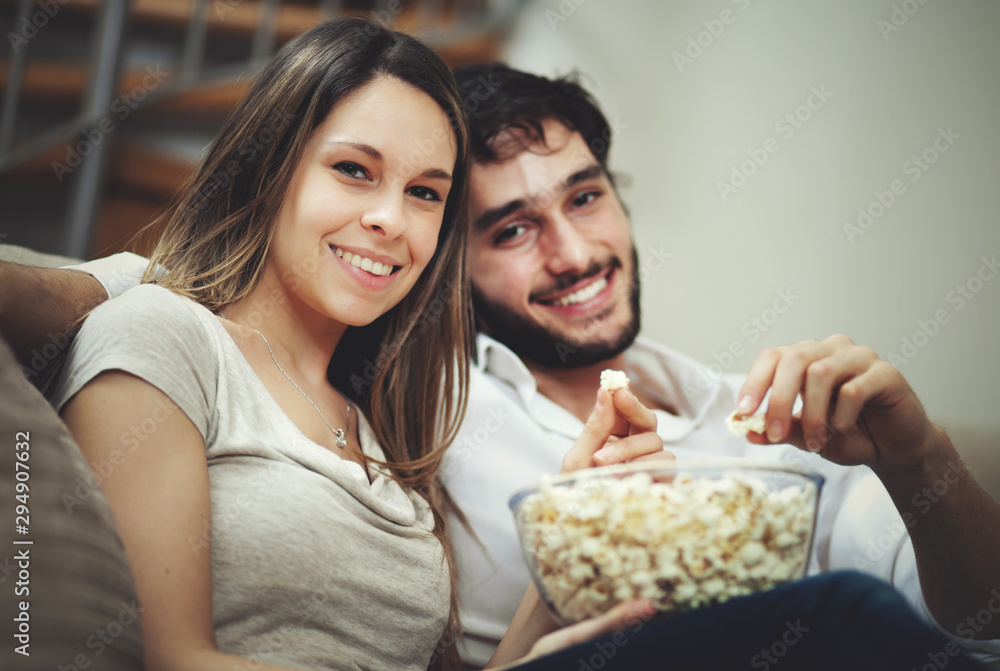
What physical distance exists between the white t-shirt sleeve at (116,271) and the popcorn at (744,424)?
0.80 meters

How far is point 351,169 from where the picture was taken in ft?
3.62

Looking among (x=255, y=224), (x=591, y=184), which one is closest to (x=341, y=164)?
(x=255, y=224)

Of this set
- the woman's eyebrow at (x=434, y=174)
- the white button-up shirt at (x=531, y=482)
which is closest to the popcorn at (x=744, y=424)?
the white button-up shirt at (x=531, y=482)

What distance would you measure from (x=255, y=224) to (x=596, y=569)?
74cm

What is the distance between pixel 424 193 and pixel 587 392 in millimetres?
674

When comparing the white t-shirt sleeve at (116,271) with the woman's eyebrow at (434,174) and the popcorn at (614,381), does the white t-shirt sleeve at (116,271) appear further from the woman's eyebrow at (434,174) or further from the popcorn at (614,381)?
the popcorn at (614,381)

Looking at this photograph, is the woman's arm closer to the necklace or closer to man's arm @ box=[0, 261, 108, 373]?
man's arm @ box=[0, 261, 108, 373]

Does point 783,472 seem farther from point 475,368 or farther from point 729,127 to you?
point 729,127

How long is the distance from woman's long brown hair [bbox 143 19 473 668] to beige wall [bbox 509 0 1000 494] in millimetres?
972

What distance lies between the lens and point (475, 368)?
4.98ft

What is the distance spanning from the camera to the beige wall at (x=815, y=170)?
6.03 ft

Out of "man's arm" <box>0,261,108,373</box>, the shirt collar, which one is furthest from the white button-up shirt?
"man's arm" <box>0,261,108,373</box>

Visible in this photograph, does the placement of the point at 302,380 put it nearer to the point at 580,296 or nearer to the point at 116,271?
the point at 116,271

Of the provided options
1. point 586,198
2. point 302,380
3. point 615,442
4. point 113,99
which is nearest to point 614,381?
point 615,442
